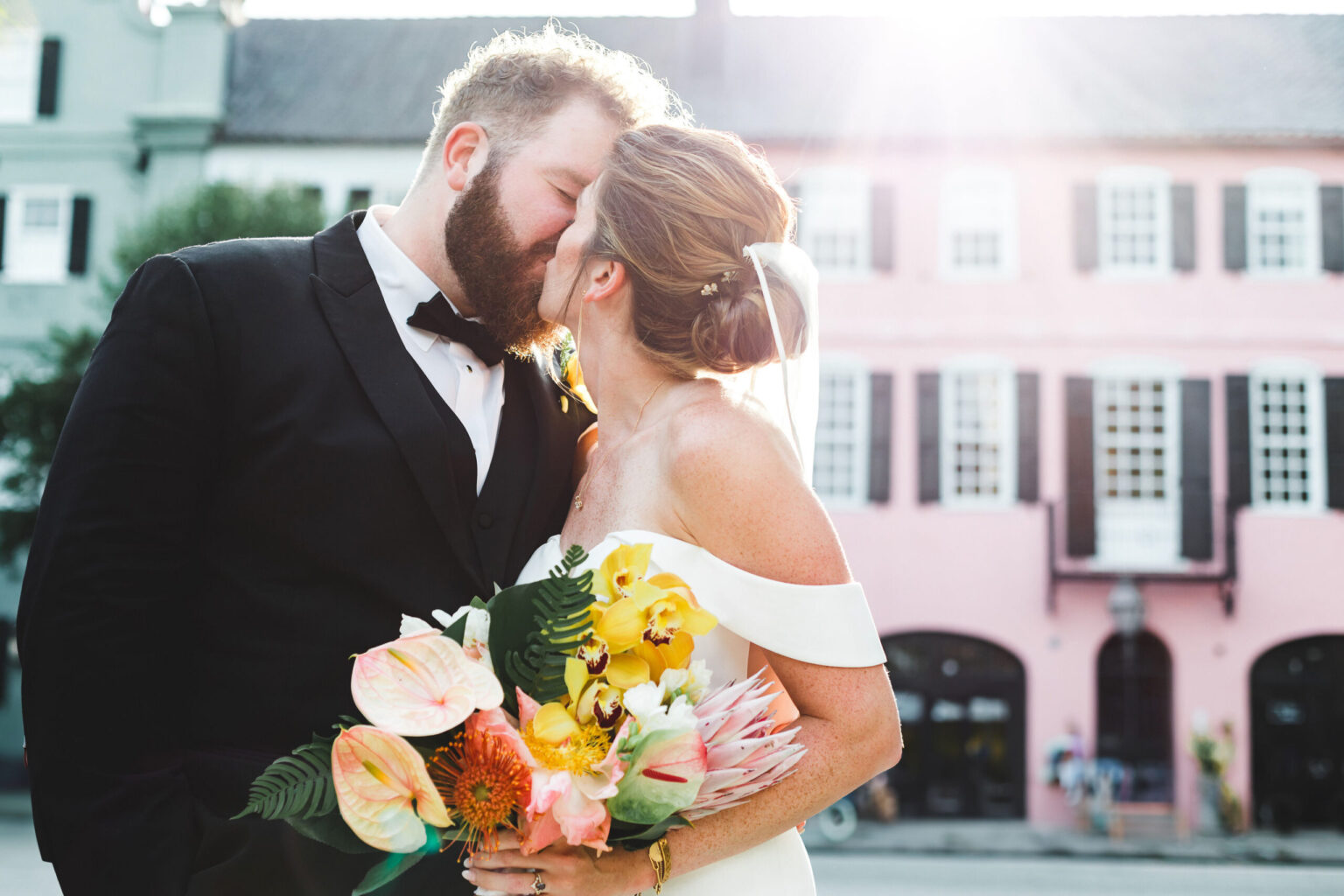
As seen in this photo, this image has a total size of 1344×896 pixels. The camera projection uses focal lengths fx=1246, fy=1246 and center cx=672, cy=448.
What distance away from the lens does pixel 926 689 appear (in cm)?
1845

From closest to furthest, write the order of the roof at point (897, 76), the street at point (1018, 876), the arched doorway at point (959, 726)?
the street at point (1018, 876), the arched doorway at point (959, 726), the roof at point (897, 76)

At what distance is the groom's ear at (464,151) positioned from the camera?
2.69 metres

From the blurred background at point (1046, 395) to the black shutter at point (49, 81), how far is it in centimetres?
60

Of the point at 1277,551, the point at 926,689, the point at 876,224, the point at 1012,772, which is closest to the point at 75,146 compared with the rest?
the point at 876,224

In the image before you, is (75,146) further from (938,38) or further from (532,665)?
(532,665)

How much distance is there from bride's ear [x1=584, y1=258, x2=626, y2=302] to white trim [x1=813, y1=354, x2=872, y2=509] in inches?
633

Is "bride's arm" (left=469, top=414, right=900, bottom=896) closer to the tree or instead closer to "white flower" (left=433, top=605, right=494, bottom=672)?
"white flower" (left=433, top=605, right=494, bottom=672)

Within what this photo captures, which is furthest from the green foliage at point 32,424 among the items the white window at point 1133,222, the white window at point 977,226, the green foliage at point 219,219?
the white window at point 1133,222

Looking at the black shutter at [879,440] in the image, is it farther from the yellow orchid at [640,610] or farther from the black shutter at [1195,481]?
the yellow orchid at [640,610]

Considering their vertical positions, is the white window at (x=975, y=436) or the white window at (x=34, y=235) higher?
the white window at (x=34, y=235)

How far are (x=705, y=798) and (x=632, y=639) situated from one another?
0.29 m

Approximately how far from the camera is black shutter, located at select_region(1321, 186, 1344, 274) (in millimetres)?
18328

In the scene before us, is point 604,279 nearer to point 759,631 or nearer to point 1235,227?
point 759,631

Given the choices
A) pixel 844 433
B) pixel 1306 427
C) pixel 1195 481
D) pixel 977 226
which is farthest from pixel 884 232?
pixel 1306 427
